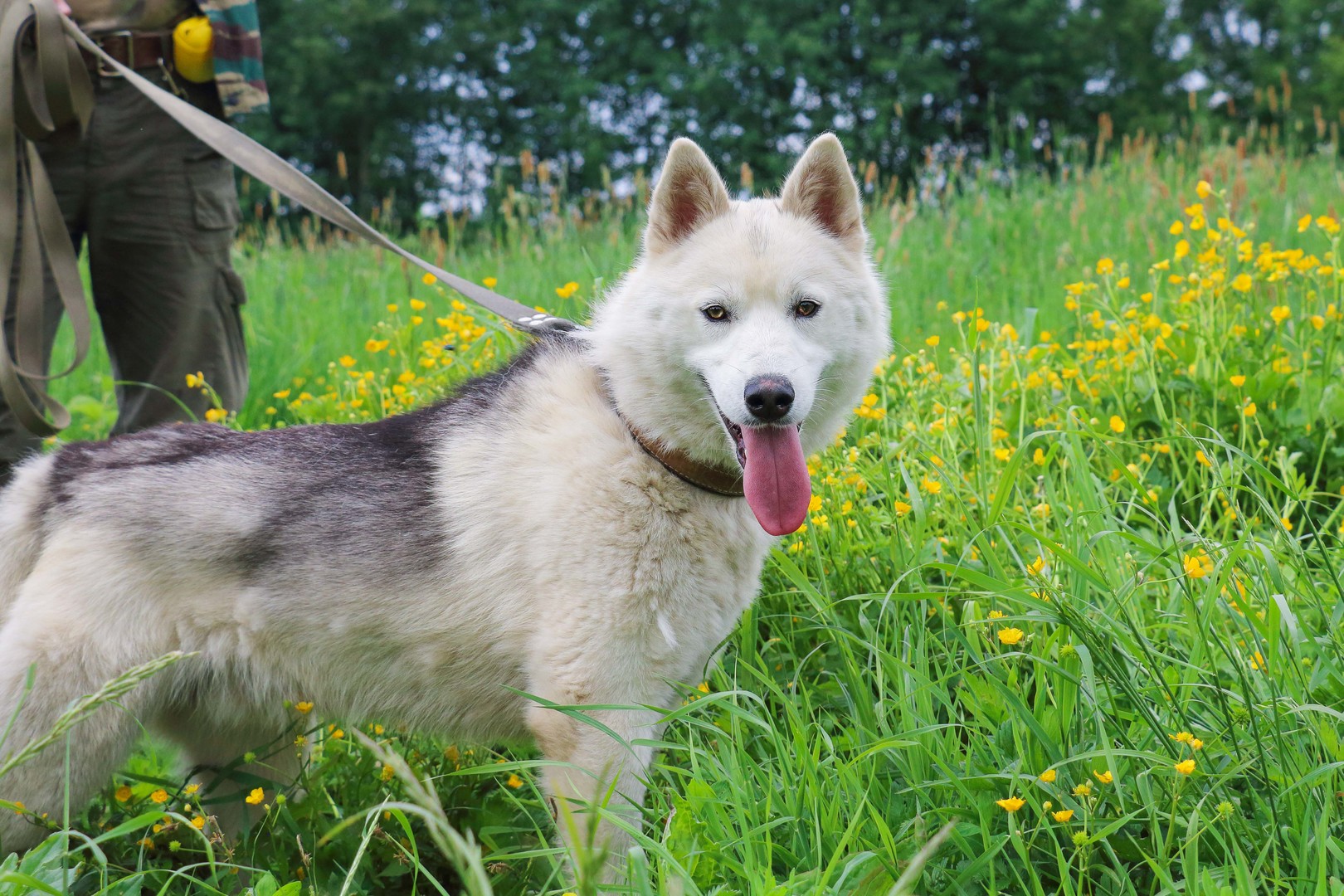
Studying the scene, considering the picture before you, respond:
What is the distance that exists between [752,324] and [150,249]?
94.8 inches

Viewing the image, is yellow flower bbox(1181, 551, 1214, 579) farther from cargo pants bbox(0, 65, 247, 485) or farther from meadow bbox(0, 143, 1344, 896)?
cargo pants bbox(0, 65, 247, 485)

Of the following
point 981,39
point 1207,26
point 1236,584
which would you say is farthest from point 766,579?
point 1207,26

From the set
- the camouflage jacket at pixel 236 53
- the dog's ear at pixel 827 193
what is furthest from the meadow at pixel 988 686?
the camouflage jacket at pixel 236 53

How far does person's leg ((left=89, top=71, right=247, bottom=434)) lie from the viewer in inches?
138

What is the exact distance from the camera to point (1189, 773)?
6.43 feet

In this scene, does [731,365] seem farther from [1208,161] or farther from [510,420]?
[1208,161]

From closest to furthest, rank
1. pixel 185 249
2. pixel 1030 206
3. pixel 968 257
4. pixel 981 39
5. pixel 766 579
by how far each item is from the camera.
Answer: pixel 766 579 → pixel 185 249 → pixel 968 257 → pixel 1030 206 → pixel 981 39

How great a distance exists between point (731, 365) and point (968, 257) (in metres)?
4.35

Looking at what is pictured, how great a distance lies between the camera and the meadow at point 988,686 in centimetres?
196

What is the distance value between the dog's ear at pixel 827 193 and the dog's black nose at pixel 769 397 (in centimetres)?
66

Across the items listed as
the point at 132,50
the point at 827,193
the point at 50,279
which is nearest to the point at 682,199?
the point at 827,193

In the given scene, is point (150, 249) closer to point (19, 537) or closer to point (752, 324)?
point (19, 537)

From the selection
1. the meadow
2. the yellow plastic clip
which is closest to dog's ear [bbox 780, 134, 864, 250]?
the meadow

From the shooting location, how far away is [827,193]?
105 inches
